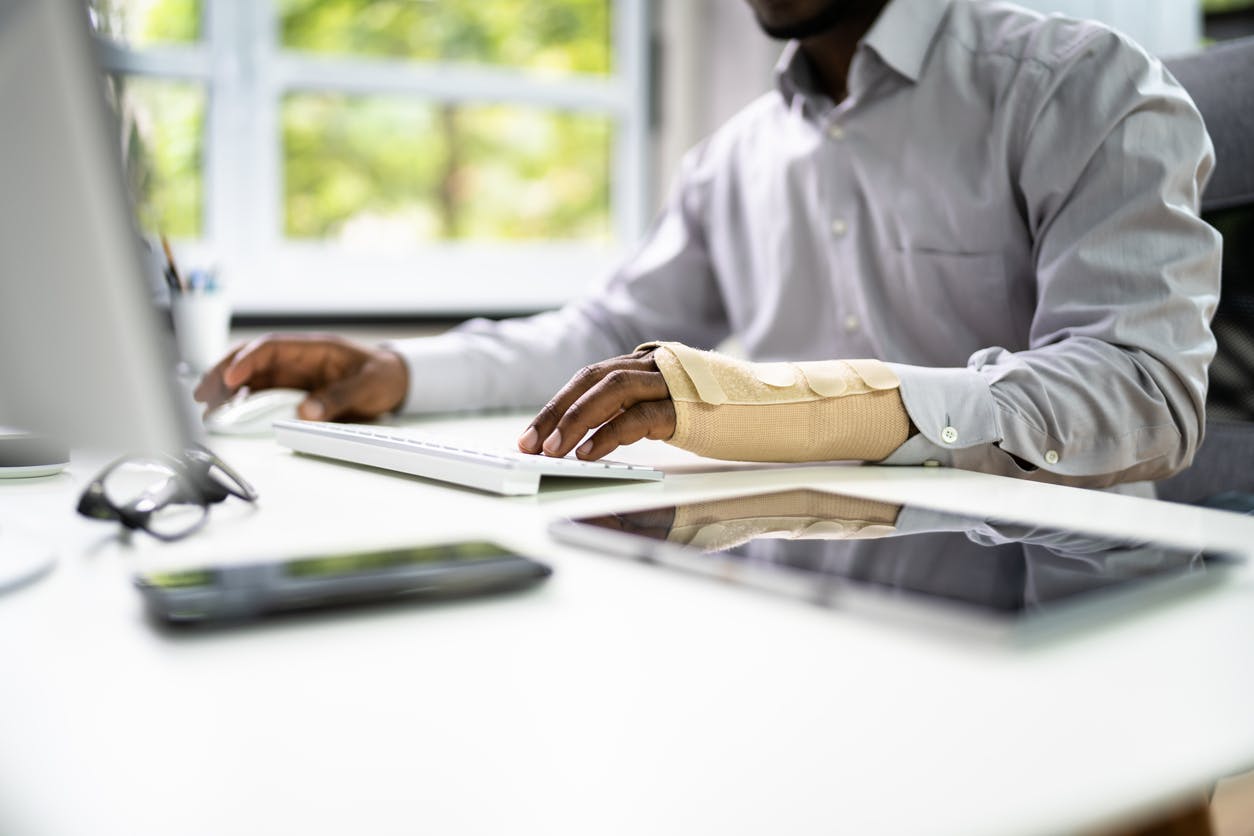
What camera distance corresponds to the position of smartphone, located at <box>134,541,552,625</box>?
1.48ft

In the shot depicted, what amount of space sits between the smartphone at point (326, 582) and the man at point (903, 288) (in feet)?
1.02

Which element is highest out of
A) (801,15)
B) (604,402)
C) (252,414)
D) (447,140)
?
(801,15)

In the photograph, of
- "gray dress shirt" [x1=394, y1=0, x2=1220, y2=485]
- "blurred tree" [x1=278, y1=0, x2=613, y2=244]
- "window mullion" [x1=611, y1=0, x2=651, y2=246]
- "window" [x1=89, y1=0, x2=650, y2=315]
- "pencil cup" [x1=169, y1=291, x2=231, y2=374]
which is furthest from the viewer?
"blurred tree" [x1=278, y1=0, x2=613, y2=244]

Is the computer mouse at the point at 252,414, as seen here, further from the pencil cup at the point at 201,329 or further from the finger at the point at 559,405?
the finger at the point at 559,405

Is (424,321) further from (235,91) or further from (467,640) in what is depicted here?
(467,640)

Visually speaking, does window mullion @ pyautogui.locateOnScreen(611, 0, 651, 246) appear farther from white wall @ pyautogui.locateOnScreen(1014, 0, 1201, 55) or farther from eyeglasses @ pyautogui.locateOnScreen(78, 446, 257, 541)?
eyeglasses @ pyautogui.locateOnScreen(78, 446, 257, 541)

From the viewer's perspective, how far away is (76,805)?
30 cm

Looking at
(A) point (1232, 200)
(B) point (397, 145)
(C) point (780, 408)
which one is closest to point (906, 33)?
(A) point (1232, 200)

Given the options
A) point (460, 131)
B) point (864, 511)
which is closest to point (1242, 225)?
point (864, 511)

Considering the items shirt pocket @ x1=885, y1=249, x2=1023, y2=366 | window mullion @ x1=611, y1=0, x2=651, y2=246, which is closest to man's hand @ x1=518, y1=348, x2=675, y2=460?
shirt pocket @ x1=885, y1=249, x2=1023, y2=366

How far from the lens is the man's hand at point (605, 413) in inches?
32.6

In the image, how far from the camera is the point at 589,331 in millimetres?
1576

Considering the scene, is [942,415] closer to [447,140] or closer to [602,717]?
[602,717]

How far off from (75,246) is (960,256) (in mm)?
1038
